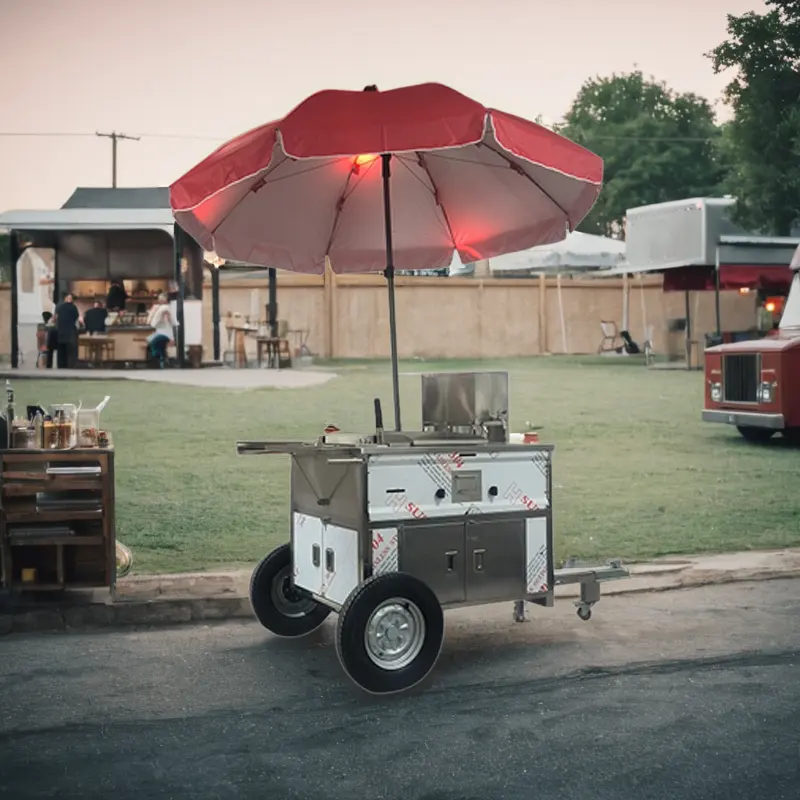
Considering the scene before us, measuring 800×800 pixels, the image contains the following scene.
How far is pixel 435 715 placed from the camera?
16.0 ft

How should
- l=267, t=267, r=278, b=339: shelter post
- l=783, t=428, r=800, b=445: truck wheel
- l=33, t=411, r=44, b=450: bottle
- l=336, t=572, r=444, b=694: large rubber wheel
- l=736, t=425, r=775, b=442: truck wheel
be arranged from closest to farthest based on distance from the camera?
l=336, t=572, r=444, b=694: large rubber wheel → l=33, t=411, r=44, b=450: bottle → l=783, t=428, r=800, b=445: truck wheel → l=736, t=425, r=775, b=442: truck wheel → l=267, t=267, r=278, b=339: shelter post

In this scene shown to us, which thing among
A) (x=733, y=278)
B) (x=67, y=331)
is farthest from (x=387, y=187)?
(x=733, y=278)

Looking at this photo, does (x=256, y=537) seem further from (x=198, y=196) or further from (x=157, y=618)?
(x=198, y=196)

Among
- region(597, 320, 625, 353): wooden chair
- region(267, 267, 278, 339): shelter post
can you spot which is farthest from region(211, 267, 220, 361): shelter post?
region(597, 320, 625, 353): wooden chair

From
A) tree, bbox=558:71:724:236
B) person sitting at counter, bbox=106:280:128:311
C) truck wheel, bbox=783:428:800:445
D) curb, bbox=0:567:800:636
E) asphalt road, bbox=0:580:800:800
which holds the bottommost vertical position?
asphalt road, bbox=0:580:800:800

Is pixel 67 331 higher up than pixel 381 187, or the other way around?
pixel 67 331

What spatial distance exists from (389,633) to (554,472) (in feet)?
21.2

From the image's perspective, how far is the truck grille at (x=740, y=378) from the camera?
14781 millimetres

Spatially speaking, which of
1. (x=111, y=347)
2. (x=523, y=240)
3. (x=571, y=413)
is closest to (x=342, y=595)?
(x=523, y=240)

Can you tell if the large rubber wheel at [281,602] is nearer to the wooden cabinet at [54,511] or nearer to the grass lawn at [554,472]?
the wooden cabinet at [54,511]

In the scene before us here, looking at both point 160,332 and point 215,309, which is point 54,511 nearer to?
point 160,332

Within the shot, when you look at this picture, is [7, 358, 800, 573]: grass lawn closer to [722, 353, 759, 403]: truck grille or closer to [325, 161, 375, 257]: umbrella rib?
[722, 353, 759, 403]: truck grille

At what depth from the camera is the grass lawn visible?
854cm

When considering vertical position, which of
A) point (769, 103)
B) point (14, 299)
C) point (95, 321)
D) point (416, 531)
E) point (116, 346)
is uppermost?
point (769, 103)
